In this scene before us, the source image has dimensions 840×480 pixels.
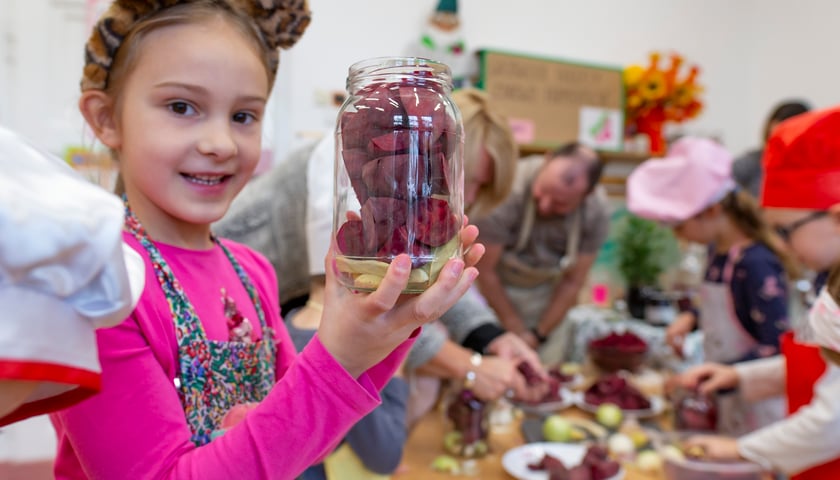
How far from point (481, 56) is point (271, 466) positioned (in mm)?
2652

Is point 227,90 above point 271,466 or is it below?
above

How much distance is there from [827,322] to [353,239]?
0.68 meters

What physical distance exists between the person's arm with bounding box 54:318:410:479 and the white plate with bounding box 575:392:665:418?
1327mm

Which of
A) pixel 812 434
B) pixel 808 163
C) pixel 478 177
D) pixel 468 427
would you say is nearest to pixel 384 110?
pixel 808 163

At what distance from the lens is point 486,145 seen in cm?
160

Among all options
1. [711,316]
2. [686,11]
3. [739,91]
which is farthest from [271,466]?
[739,91]

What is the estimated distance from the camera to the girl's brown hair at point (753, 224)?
1.95m

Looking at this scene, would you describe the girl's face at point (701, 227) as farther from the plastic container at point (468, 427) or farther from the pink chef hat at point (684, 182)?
the plastic container at point (468, 427)

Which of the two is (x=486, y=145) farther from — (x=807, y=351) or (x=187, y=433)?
(x=187, y=433)

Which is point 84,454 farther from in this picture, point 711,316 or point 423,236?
point 711,316

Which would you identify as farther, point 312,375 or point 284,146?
point 284,146

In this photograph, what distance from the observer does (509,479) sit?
1289 mm

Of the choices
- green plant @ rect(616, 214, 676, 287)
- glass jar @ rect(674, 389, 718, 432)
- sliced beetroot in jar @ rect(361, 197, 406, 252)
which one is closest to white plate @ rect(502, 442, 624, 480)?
glass jar @ rect(674, 389, 718, 432)

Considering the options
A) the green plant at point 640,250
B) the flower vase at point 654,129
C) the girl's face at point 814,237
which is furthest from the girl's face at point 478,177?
the flower vase at point 654,129
